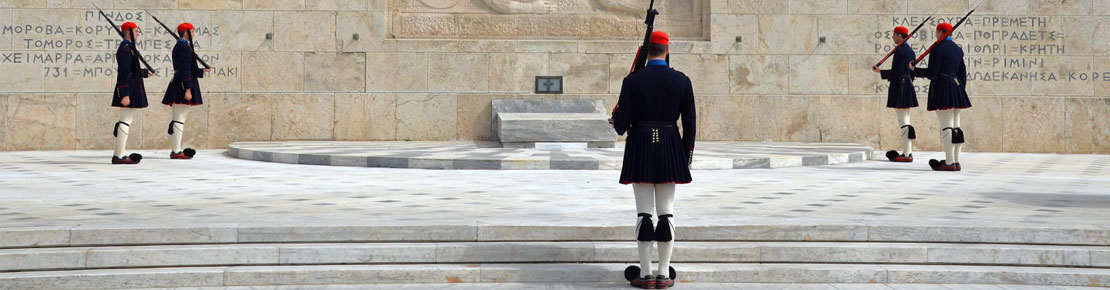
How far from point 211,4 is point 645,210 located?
1245cm

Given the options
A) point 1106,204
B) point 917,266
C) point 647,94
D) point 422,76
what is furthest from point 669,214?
point 422,76

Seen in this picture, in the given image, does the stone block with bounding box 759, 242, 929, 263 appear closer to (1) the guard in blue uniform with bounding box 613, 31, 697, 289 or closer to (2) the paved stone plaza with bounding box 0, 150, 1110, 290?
(2) the paved stone plaza with bounding box 0, 150, 1110, 290

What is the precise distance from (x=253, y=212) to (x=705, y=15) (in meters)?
11.2

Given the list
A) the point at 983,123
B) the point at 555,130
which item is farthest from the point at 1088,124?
the point at 555,130

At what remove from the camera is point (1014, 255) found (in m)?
5.89

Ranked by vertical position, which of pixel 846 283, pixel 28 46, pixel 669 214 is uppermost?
pixel 28 46

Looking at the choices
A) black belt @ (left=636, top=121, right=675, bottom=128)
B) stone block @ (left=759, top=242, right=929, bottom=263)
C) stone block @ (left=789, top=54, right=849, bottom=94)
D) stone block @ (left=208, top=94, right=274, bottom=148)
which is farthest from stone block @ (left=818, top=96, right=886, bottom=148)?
black belt @ (left=636, top=121, right=675, bottom=128)

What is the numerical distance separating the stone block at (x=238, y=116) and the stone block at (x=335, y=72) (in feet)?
2.50

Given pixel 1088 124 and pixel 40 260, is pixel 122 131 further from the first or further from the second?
pixel 1088 124

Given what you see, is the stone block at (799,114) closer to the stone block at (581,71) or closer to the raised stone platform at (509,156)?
the raised stone platform at (509,156)

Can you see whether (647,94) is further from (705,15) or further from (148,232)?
(705,15)

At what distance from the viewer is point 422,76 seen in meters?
16.5

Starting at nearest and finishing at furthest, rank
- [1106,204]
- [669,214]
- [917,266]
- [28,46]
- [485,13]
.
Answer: [669,214], [917,266], [1106,204], [28,46], [485,13]

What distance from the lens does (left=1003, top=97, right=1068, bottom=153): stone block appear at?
16.6 m
